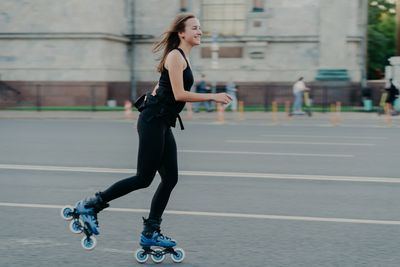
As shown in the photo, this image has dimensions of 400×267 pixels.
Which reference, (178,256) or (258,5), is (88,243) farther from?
(258,5)

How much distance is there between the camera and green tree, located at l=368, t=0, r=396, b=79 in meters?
74.6

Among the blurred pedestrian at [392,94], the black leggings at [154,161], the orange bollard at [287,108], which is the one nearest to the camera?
the black leggings at [154,161]

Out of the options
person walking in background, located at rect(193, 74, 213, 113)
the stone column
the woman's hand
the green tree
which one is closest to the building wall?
person walking in background, located at rect(193, 74, 213, 113)

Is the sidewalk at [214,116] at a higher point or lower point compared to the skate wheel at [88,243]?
higher

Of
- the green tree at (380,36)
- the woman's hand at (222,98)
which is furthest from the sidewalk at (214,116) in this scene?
the green tree at (380,36)

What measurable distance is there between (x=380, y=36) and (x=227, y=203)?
2735 inches

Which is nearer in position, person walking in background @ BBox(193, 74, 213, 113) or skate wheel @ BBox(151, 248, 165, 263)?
skate wheel @ BBox(151, 248, 165, 263)

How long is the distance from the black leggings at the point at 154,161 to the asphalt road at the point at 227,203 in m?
0.55

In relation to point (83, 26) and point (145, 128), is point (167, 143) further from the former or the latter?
point (83, 26)

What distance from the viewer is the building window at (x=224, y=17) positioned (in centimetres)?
3475

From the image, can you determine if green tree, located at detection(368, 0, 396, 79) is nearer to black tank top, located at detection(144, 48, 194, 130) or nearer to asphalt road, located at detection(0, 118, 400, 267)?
asphalt road, located at detection(0, 118, 400, 267)

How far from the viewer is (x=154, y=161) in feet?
19.1

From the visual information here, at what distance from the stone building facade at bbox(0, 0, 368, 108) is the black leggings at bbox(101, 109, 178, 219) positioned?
1044 inches

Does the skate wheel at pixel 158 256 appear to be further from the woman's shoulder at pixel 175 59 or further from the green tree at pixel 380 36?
the green tree at pixel 380 36
